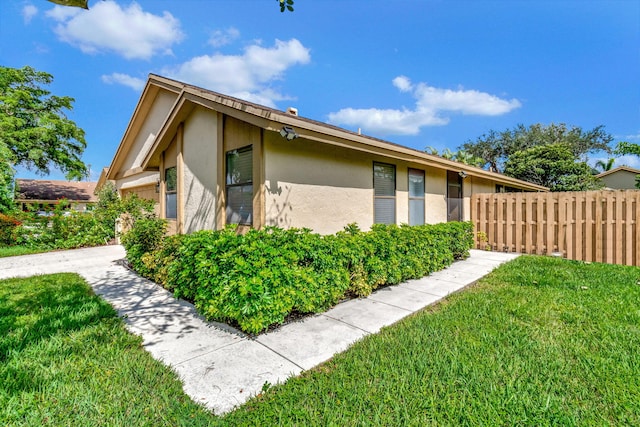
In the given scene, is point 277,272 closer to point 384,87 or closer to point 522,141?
point 384,87

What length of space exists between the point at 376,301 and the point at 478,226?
753 centimetres

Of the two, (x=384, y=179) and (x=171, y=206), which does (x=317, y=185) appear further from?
(x=171, y=206)

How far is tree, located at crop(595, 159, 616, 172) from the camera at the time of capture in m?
33.1

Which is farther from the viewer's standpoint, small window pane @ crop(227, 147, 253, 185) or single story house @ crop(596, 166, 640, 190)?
single story house @ crop(596, 166, 640, 190)

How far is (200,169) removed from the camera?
699cm

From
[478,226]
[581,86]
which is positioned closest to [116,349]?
[478,226]

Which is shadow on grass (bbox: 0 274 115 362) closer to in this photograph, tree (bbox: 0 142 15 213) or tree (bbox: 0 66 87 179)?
tree (bbox: 0 142 15 213)

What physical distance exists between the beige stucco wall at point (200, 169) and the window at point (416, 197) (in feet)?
17.9

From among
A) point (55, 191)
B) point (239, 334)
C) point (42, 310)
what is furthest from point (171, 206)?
point (55, 191)

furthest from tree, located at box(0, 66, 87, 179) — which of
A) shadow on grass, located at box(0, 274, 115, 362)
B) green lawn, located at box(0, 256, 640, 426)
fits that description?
green lawn, located at box(0, 256, 640, 426)

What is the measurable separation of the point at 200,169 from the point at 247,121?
283 cm

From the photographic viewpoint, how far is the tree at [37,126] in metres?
23.0

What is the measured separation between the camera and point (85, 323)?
3.99 meters

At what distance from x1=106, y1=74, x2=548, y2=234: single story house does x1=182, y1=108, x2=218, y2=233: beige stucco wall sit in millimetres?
24
